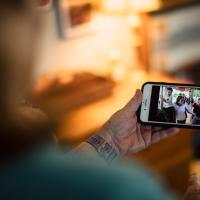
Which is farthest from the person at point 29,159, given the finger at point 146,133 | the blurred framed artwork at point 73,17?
the blurred framed artwork at point 73,17

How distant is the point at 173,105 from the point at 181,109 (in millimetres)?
19

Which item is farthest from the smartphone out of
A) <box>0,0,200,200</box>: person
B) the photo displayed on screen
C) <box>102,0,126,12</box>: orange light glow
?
<box>102,0,126,12</box>: orange light glow

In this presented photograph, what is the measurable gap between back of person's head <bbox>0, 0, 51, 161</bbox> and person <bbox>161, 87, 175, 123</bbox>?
51cm

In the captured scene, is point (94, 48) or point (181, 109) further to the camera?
point (94, 48)

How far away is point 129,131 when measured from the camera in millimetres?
950

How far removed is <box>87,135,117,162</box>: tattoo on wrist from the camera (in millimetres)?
871

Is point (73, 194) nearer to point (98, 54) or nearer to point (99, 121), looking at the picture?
point (99, 121)

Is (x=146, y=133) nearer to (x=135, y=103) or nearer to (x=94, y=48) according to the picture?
(x=135, y=103)

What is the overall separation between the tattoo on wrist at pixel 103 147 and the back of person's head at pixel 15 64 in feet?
1.34

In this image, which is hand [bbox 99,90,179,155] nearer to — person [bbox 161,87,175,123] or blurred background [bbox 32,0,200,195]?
person [bbox 161,87,175,123]

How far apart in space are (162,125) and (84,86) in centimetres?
91

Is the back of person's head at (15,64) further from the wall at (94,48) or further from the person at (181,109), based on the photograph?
the wall at (94,48)

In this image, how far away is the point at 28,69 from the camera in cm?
46

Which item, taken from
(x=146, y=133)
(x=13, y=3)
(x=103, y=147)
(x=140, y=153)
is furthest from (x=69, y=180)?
(x=140, y=153)
